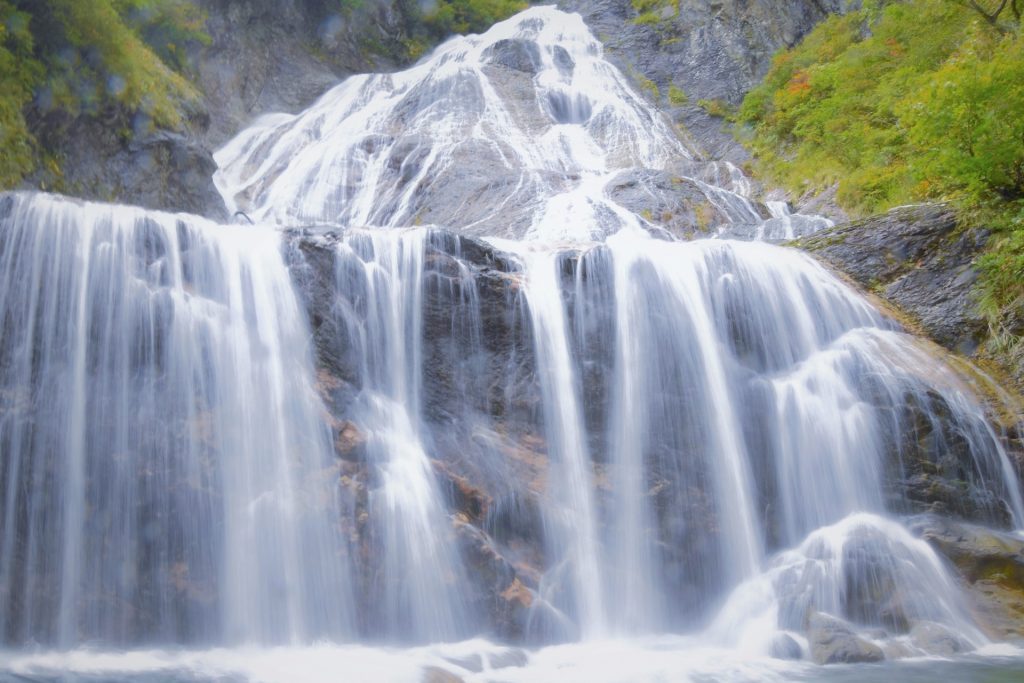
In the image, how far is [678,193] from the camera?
54.7ft

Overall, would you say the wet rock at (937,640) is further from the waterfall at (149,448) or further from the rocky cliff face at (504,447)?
the waterfall at (149,448)

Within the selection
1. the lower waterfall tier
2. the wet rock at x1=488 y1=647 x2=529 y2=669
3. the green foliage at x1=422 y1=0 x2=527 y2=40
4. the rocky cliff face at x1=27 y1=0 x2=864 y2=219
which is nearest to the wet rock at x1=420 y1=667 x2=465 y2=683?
the wet rock at x1=488 y1=647 x2=529 y2=669

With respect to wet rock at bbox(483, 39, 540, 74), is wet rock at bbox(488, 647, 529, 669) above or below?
below

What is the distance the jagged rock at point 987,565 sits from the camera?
7801mm

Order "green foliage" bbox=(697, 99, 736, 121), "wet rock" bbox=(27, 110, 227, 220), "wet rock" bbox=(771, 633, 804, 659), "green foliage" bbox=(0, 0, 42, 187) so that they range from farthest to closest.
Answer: "green foliage" bbox=(697, 99, 736, 121), "wet rock" bbox=(27, 110, 227, 220), "green foliage" bbox=(0, 0, 42, 187), "wet rock" bbox=(771, 633, 804, 659)

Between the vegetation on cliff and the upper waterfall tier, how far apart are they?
6.67 feet

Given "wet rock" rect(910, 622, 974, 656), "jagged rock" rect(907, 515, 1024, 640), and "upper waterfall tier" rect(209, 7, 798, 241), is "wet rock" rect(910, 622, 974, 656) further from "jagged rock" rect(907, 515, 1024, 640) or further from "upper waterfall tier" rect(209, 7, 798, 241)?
"upper waterfall tier" rect(209, 7, 798, 241)

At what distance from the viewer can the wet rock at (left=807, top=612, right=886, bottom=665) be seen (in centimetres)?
716

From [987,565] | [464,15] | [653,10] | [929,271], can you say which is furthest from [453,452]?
[464,15]

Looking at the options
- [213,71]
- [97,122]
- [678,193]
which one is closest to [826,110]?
[678,193]

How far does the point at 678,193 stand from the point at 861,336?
7.29 metres

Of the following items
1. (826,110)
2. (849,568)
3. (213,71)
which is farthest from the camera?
(213,71)

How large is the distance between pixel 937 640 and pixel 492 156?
15021 millimetres

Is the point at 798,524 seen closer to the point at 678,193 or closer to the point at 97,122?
the point at 678,193
